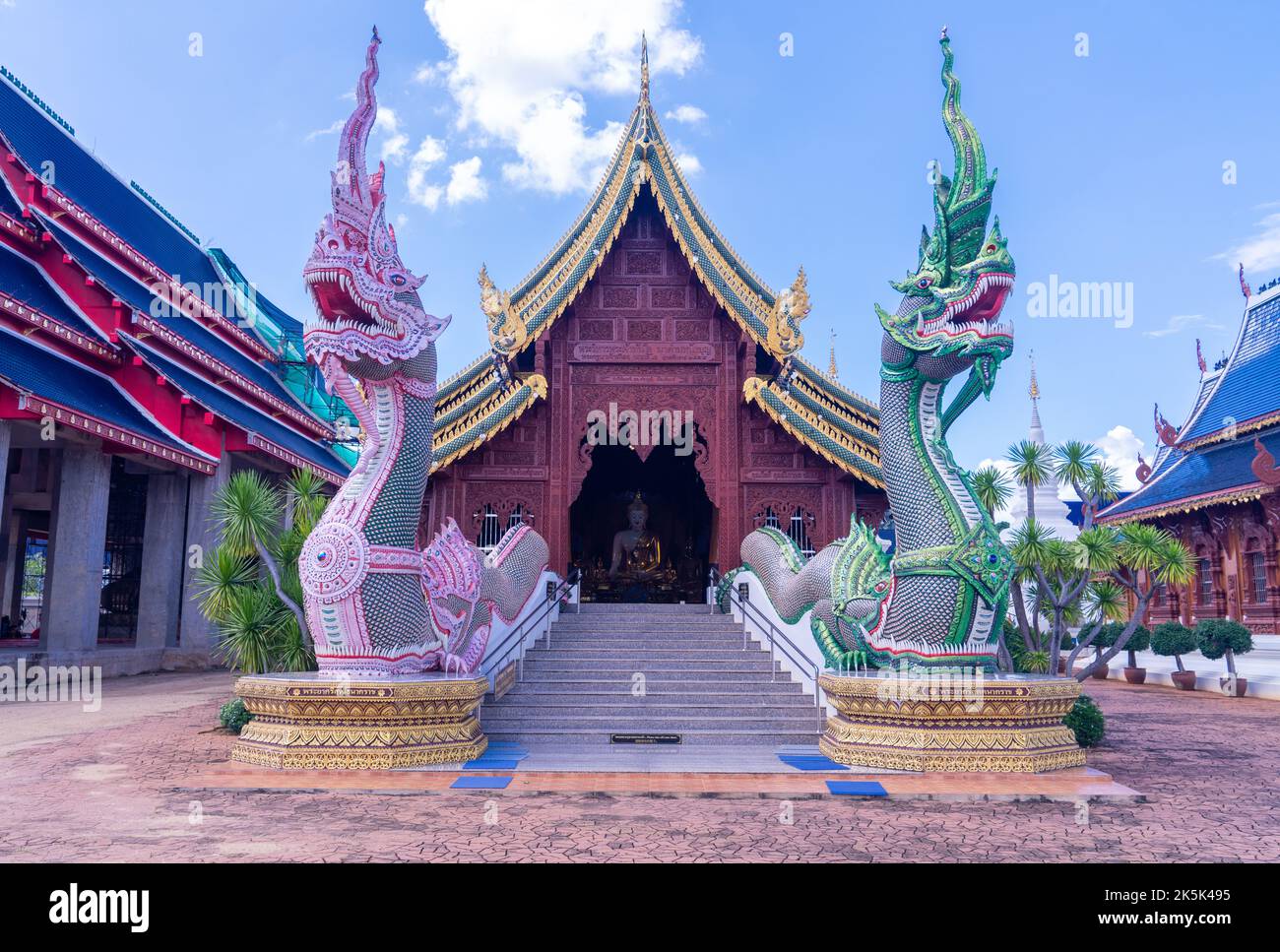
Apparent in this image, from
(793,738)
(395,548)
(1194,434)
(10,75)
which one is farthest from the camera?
(1194,434)

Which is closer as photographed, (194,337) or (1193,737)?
(1193,737)

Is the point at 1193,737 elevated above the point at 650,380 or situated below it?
below

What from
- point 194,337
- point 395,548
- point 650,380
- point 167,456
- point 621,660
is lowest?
point 621,660

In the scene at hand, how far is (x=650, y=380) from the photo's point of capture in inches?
564

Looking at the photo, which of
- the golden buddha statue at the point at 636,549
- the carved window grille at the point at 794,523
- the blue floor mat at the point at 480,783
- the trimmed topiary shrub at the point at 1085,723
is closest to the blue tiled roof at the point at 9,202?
the golden buddha statue at the point at 636,549

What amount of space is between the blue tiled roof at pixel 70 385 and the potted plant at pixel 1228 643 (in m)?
19.4

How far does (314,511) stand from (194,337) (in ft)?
43.5

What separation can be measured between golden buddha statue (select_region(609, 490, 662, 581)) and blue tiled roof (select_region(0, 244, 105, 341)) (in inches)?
407

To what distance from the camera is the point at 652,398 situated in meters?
14.3

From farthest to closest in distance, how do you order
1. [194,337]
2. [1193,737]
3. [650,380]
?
[194,337] < [650,380] < [1193,737]

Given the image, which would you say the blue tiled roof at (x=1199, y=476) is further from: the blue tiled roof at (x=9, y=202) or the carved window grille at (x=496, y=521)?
the blue tiled roof at (x=9, y=202)

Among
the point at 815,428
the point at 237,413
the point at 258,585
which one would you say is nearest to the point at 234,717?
the point at 258,585

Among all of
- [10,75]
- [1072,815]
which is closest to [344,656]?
[1072,815]

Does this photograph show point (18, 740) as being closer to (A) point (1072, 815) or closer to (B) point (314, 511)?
(B) point (314, 511)
